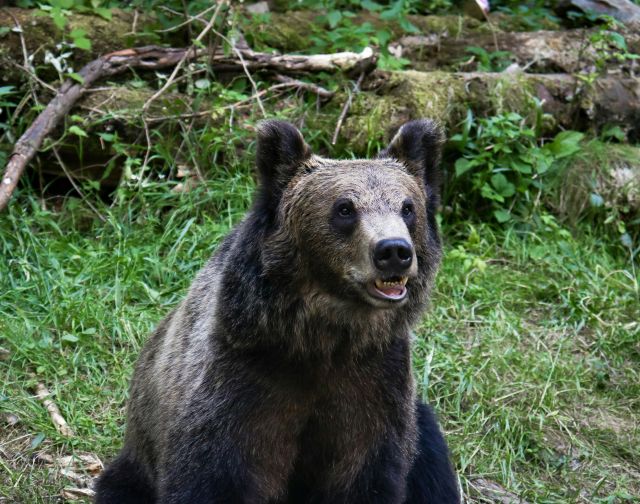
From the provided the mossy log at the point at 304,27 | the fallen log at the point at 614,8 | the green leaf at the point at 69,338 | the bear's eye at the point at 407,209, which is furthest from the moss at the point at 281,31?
the bear's eye at the point at 407,209

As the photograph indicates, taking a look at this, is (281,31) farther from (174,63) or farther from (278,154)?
(278,154)

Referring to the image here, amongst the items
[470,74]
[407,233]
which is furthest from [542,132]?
[407,233]

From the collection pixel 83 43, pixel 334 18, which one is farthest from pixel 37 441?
pixel 334 18

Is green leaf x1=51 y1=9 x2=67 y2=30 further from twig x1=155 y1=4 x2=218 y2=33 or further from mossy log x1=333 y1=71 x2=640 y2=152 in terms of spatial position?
mossy log x1=333 y1=71 x2=640 y2=152

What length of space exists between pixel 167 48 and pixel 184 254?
214cm

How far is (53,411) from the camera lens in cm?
603

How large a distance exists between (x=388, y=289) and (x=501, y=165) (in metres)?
4.39

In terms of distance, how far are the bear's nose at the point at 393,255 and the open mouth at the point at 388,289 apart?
83mm

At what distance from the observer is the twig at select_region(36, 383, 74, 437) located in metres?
5.88

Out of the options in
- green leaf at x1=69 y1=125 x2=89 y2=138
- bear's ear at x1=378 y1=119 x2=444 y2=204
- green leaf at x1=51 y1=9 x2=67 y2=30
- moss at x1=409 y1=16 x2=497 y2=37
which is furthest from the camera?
moss at x1=409 y1=16 x2=497 y2=37

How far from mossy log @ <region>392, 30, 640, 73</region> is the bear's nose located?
19.4 ft

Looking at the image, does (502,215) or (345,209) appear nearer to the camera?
(345,209)

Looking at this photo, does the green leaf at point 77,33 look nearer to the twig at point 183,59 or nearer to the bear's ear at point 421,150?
the twig at point 183,59

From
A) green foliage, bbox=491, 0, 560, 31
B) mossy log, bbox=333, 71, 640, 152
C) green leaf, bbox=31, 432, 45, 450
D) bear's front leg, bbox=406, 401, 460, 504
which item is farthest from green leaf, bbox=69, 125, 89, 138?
green foliage, bbox=491, 0, 560, 31
